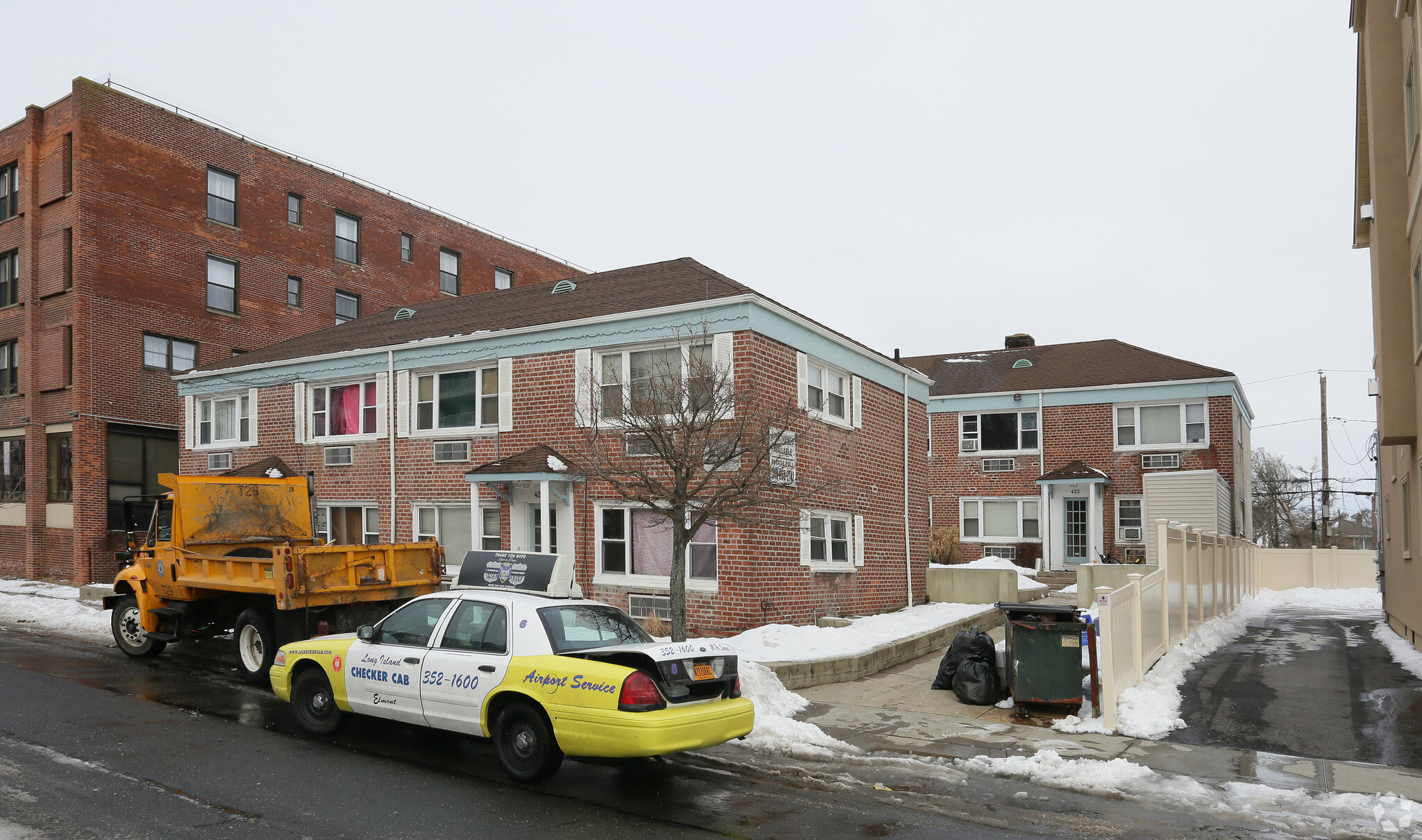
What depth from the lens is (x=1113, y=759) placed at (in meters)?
8.81

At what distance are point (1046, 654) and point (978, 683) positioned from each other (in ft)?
3.54

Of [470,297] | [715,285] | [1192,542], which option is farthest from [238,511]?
[1192,542]

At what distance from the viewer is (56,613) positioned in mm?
19812

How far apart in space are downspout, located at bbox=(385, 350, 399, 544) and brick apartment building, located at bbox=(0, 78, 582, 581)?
526 cm

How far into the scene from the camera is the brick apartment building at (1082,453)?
2903cm

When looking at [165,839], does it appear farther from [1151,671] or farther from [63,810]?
[1151,671]

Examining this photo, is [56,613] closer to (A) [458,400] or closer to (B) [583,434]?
(A) [458,400]

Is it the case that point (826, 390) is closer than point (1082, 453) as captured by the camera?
Yes

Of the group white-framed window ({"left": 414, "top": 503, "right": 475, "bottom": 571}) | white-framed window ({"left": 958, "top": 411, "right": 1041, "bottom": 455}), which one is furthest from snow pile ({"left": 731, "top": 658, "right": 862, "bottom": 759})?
white-framed window ({"left": 958, "top": 411, "right": 1041, "bottom": 455})

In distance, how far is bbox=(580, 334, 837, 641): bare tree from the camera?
41.8 feet

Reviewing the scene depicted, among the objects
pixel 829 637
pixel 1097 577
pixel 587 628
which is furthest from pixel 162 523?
pixel 1097 577

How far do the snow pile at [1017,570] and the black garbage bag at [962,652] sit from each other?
8.75m

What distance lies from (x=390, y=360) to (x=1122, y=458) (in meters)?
21.3

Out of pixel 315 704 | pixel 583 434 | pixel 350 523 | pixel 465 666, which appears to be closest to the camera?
pixel 465 666
